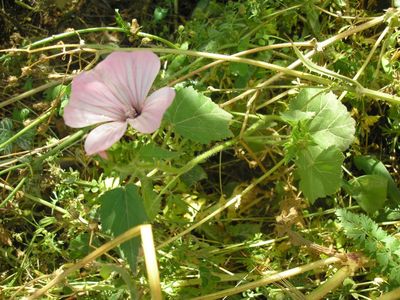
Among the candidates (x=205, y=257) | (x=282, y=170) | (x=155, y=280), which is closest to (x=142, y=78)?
(x=155, y=280)

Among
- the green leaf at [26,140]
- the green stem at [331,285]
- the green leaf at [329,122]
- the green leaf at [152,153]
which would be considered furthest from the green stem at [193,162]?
the green leaf at [26,140]

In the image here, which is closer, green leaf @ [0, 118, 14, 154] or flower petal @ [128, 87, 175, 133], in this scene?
flower petal @ [128, 87, 175, 133]

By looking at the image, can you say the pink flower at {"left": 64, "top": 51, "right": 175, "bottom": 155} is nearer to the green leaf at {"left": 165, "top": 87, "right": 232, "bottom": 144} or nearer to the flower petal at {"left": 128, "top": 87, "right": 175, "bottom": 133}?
the flower petal at {"left": 128, "top": 87, "right": 175, "bottom": 133}

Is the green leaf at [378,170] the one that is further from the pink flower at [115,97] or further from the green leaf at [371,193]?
the pink flower at [115,97]

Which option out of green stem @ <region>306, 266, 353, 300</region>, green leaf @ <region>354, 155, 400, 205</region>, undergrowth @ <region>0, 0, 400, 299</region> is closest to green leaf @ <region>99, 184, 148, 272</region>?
undergrowth @ <region>0, 0, 400, 299</region>

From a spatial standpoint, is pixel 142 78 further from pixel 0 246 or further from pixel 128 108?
pixel 0 246

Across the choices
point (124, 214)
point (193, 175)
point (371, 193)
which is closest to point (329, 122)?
point (371, 193)
